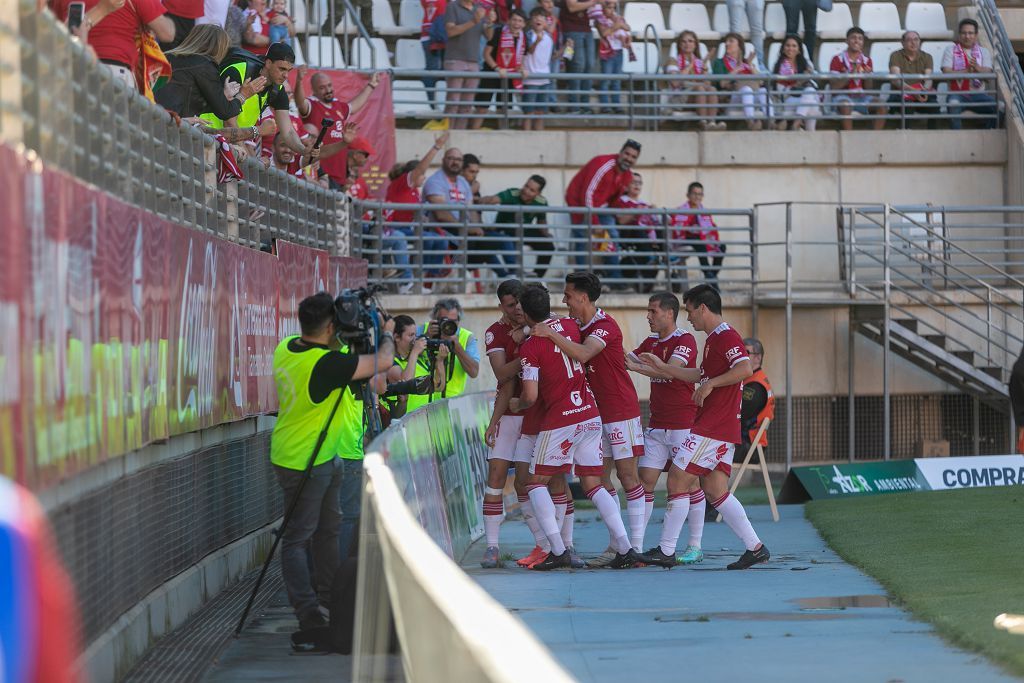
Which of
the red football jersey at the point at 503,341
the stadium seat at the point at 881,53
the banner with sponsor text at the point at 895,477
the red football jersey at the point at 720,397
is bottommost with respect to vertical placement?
the banner with sponsor text at the point at 895,477

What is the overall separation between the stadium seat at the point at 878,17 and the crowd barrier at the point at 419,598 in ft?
65.6

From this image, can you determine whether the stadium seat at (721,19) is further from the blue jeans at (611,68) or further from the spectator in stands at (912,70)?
the blue jeans at (611,68)

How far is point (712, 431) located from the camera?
12.7 m

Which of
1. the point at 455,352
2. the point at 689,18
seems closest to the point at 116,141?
the point at 455,352

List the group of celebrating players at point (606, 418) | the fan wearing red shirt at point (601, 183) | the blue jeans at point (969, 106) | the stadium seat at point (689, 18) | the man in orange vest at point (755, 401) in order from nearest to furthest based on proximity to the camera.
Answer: the group of celebrating players at point (606, 418) → the man in orange vest at point (755, 401) → the fan wearing red shirt at point (601, 183) → the blue jeans at point (969, 106) → the stadium seat at point (689, 18)

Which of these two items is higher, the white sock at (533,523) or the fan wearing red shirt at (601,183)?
the fan wearing red shirt at (601,183)

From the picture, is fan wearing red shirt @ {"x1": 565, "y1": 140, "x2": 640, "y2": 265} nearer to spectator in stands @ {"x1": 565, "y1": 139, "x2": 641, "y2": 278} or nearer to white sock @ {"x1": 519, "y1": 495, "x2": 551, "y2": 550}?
spectator in stands @ {"x1": 565, "y1": 139, "x2": 641, "y2": 278}

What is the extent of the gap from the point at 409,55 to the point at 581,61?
2766 millimetres

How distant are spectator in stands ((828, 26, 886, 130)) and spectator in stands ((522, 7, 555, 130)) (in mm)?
4774

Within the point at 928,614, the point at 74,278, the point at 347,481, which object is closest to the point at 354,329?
the point at 347,481

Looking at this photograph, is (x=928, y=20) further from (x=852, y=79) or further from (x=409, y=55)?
(x=409, y=55)

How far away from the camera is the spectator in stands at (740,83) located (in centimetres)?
2683

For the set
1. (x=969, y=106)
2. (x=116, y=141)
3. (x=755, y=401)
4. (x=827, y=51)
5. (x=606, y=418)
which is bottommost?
(x=755, y=401)

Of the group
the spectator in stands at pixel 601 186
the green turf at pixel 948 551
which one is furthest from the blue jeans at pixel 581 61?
the green turf at pixel 948 551
